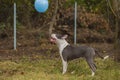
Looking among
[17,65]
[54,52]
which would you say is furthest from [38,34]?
[17,65]

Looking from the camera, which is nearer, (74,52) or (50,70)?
(74,52)

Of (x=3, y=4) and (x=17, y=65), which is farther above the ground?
(x=3, y=4)

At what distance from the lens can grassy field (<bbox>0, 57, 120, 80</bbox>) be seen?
9.01 meters

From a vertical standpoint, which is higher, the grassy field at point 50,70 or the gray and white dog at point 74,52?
the gray and white dog at point 74,52

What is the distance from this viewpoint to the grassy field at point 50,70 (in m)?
9.01

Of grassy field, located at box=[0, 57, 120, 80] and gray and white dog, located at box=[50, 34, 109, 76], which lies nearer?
grassy field, located at box=[0, 57, 120, 80]

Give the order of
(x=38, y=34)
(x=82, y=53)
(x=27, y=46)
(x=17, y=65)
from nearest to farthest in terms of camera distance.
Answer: (x=82, y=53) < (x=17, y=65) < (x=27, y=46) < (x=38, y=34)

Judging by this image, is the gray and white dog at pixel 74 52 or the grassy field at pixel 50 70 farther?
the gray and white dog at pixel 74 52

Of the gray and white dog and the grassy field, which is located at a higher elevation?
the gray and white dog

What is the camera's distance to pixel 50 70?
32.8 ft

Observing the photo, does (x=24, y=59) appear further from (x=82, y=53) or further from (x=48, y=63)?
(x=82, y=53)

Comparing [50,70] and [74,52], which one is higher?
[74,52]

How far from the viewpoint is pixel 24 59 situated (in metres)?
11.9

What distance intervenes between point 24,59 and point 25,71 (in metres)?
2.11
